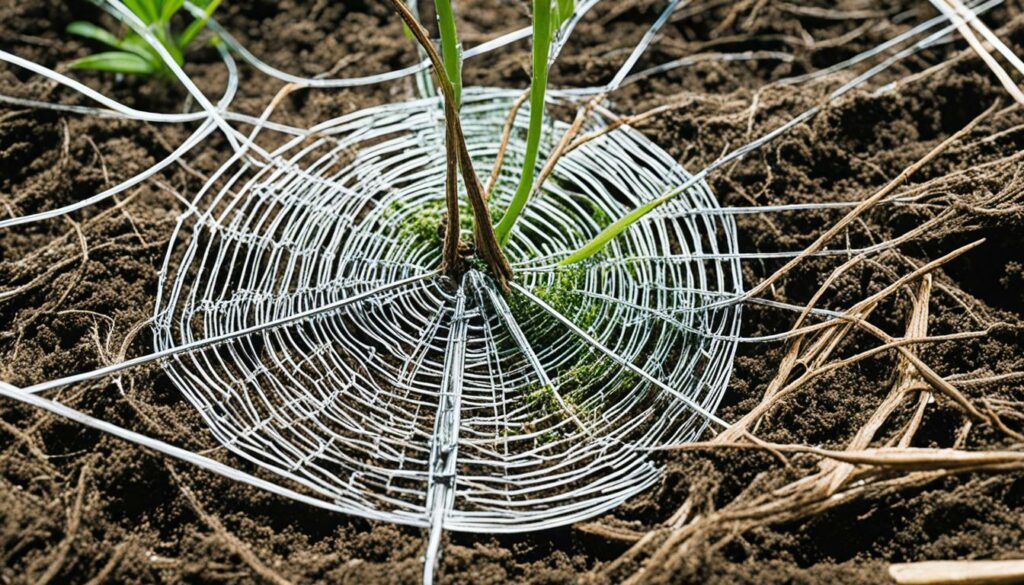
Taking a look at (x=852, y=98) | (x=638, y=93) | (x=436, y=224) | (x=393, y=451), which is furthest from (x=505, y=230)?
(x=852, y=98)

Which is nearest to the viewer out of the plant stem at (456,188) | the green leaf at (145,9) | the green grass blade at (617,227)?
the plant stem at (456,188)

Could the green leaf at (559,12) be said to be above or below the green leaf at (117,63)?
above

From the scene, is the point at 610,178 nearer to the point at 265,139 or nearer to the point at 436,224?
the point at 436,224

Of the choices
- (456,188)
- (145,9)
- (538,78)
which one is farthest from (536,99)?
(145,9)

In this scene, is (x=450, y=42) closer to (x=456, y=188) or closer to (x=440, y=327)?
(x=456, y=188)

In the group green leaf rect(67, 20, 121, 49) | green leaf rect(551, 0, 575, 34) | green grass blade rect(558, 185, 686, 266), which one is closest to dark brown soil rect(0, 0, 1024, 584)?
green leaf rect(67, 20, 121, 49)

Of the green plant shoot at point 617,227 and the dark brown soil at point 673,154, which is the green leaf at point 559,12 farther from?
the dark brown soil at point 673,154

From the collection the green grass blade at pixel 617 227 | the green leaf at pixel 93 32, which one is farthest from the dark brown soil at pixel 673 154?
the green grass blade at pixel 617 227
